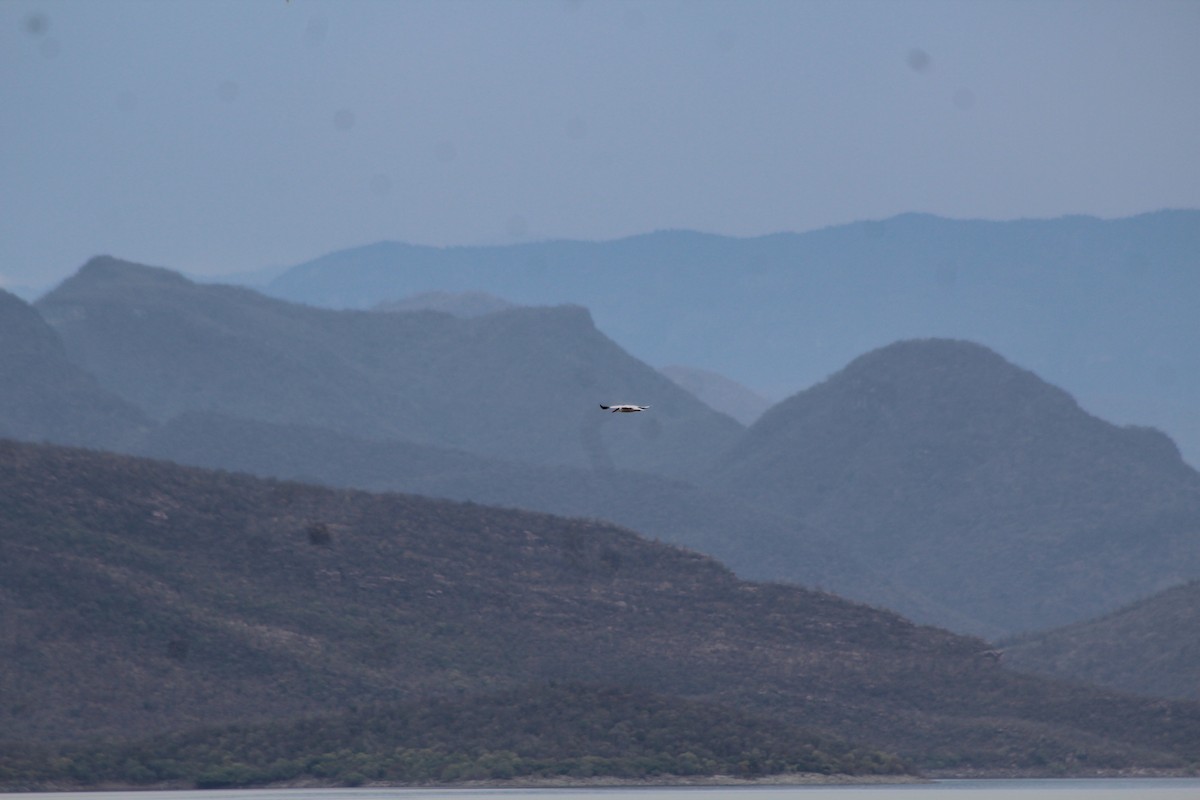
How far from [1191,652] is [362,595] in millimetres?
59616

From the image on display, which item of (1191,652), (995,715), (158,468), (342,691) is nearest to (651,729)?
(342,691)

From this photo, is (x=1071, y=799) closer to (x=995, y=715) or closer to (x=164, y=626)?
(x=995, y=715)

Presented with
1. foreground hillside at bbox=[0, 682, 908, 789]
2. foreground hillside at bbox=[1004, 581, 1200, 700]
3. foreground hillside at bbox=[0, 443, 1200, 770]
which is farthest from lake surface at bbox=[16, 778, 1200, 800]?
foreground hillside at bbox=[1004, 581, 1200, 700]

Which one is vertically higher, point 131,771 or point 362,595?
point 362,595

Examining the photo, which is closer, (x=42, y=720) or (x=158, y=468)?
(x=42, y=720)

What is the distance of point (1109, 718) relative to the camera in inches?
3435

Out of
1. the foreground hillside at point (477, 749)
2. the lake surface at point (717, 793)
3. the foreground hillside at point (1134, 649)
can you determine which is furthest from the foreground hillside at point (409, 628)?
the lake surface at point (717, 793)

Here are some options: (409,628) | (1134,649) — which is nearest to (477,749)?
(409,628)

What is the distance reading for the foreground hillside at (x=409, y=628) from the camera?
261ft

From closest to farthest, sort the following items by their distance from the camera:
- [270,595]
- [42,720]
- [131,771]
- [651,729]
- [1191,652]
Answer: [131,771]
[651,729]
[42,720]
[270,595]
[1191,652]

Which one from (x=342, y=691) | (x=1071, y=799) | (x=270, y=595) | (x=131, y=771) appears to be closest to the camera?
(x=1071, y=799)

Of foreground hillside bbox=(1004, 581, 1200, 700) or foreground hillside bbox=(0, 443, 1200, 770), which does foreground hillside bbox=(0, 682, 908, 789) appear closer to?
foreground hillside bbox=(0, 443, 1200, 770)

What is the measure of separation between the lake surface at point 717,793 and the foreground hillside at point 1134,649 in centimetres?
6002

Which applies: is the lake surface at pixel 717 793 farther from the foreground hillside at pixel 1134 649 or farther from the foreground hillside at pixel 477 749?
the foreground hillside at pixel 1134 649
